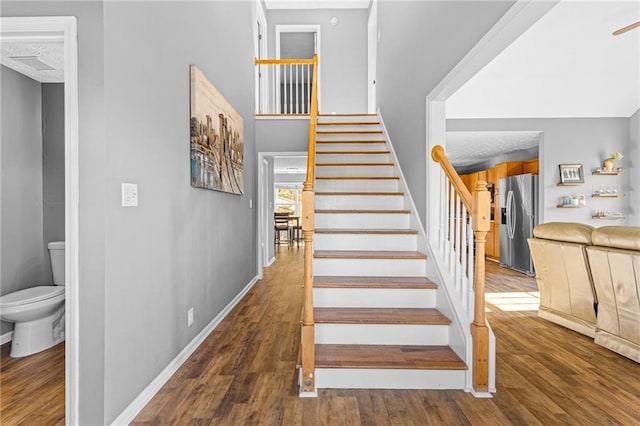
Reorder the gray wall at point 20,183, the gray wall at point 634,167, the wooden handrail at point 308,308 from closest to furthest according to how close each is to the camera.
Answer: the wooden handrail at point 308,308 → the gray wall at point 20,183 → the gray wall at point 634,167

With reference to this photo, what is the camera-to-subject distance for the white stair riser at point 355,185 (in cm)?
413

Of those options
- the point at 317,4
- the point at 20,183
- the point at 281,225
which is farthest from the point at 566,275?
the point at 281,225

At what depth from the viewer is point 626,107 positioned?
4.98m

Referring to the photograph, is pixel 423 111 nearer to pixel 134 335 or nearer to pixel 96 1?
pixel 96 1

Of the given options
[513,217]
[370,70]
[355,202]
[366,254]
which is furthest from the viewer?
[370,70]

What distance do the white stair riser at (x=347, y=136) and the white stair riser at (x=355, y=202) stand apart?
1.53m

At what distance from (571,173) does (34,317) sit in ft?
21.6

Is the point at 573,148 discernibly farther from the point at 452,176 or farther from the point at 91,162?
the point at 91,162

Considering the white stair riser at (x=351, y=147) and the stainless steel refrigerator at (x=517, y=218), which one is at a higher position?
the white stair riser at (x=351, y=147)

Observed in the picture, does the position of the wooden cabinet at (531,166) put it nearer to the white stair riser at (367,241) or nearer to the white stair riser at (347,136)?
the white stair riser at (347,136)

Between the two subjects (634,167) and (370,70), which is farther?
(370,70)

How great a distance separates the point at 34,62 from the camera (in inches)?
101

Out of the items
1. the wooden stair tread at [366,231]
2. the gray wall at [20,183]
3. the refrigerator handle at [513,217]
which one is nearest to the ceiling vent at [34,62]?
the gray wall at [20,183]

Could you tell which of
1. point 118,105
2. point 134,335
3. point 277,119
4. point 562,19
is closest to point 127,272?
point 134,335
